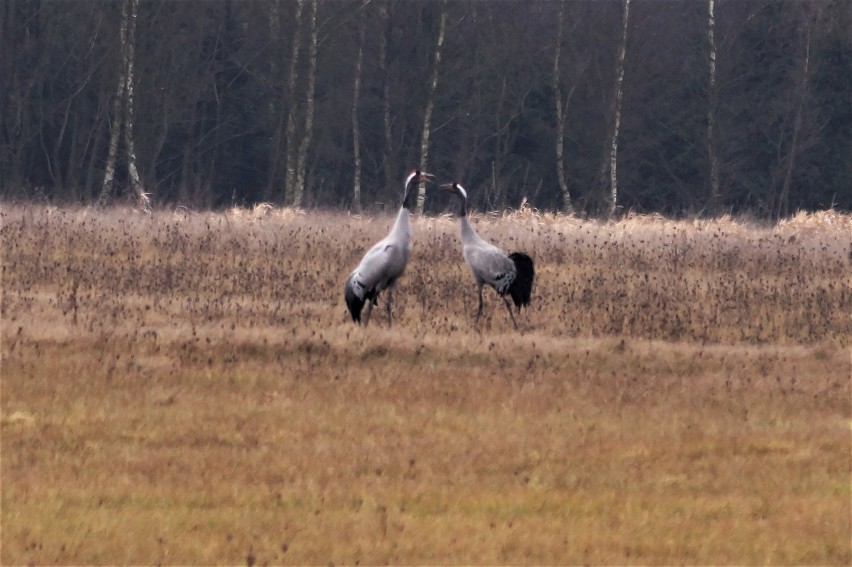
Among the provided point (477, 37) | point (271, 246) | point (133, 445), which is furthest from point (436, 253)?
point (477, 37)

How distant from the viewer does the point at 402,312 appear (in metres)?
15.4

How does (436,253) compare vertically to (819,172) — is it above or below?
below

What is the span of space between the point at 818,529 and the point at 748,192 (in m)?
44.2

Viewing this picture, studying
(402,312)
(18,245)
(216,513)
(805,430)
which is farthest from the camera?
(18,245)

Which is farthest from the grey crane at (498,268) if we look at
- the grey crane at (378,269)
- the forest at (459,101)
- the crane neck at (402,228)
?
the forest at (459,101)

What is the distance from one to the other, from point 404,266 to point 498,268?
1164 mm

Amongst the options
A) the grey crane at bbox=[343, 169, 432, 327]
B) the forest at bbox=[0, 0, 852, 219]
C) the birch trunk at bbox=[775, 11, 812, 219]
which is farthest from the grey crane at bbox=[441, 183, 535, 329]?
the birch trunk at bbox=[775, 11, 812, 219]

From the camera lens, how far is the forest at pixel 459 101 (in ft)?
151

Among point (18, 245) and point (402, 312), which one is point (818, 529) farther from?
point (18, 245)

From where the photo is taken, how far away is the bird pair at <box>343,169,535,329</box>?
13828 mm

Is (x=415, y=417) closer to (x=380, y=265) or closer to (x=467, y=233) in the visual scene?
(x=380, y=265)

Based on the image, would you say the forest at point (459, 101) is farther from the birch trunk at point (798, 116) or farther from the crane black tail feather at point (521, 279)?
the crane black tail feather at point (521, 279)

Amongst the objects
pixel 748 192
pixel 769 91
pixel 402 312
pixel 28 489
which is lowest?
pixel 28 489

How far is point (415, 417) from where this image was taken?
32.5 ft
